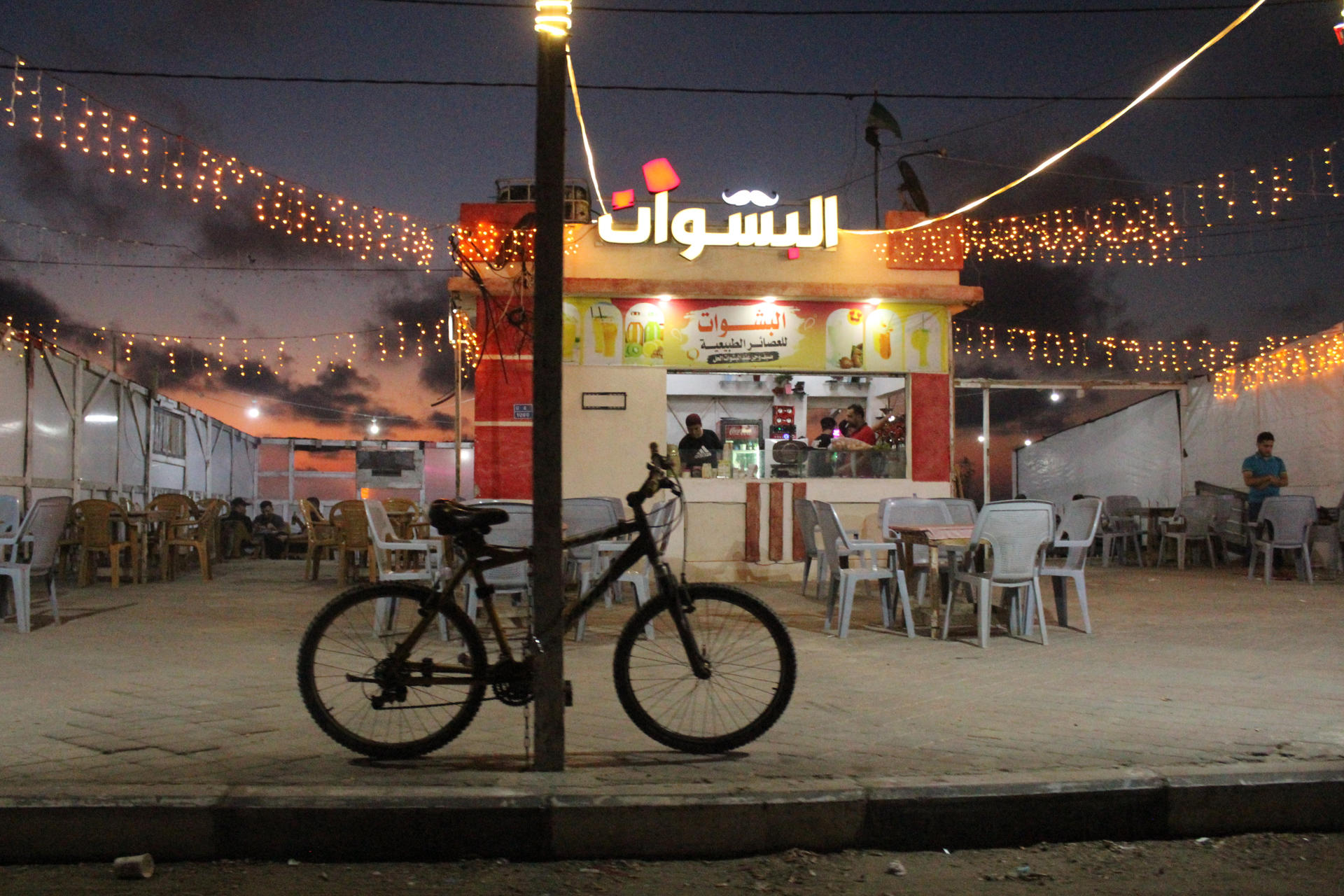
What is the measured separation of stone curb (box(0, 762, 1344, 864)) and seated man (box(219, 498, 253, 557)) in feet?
47.8

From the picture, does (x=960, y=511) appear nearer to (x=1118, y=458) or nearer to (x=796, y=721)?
(x=796, y=721)

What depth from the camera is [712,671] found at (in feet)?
13.4

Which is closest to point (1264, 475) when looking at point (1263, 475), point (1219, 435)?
point (1263, 475)

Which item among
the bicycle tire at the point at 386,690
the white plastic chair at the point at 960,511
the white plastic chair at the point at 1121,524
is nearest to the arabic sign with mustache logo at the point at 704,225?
the white plastic chair at the point at 960,511

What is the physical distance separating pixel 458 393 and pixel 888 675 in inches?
330

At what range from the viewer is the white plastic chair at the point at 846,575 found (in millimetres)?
7254

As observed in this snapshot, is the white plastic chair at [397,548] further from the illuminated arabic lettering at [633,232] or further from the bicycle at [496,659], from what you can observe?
the illuminated arabic lettering at [633,232]

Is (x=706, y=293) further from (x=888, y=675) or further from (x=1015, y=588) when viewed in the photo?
(x=888, y=675)

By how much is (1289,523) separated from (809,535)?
5460mm

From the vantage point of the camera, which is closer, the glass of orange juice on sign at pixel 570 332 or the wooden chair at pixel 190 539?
the wooden chair at pixel 190 539

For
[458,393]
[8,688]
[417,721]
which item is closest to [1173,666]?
[417,721]

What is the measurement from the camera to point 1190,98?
35.3 ft

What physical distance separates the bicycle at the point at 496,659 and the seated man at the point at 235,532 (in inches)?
550

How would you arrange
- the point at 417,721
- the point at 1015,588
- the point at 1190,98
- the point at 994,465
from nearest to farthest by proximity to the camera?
1. the point at 417,721
2. the point at 1015,588
3. the point at 1190,98
4. the point at 994,465
